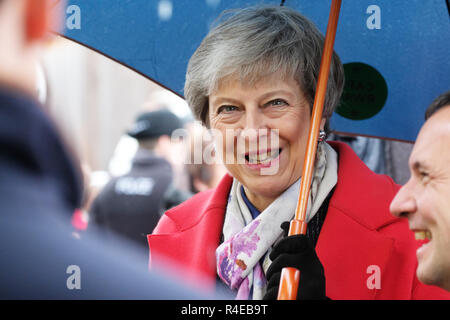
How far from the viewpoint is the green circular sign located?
6.78 ft

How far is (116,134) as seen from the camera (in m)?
9.16

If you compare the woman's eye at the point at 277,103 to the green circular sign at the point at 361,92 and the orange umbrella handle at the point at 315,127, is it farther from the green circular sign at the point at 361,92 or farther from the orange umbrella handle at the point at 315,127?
the green circular sign at the point at 361,92

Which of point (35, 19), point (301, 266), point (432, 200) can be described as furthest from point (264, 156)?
point (35, 19)

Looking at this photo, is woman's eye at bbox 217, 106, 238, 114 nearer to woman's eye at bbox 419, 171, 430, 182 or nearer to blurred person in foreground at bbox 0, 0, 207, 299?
woman's eye at bbox 419, 171, 430, 182

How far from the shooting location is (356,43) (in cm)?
203

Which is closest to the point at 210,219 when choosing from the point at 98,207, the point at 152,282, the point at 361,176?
the point at 361,176

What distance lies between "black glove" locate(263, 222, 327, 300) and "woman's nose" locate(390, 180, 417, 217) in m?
0.28

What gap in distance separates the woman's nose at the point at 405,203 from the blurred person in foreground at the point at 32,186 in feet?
3.76

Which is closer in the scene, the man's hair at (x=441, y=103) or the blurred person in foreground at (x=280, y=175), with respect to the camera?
the man's hair at (x=441, y=103)

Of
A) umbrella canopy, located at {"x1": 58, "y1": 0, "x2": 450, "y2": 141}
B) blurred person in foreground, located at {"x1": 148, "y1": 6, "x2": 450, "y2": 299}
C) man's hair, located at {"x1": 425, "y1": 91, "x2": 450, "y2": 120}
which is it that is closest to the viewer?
man's hair, located at {"x1": 425, "y1": 91, "x2": 450, "y2": 120}

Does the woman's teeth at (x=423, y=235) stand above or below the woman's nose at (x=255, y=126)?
below

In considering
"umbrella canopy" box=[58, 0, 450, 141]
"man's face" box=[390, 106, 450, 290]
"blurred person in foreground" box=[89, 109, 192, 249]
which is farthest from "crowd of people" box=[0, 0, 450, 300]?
"blurred person in foreground" box=[89, 109, 192, 249]

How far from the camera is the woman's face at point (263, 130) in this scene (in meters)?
1.91

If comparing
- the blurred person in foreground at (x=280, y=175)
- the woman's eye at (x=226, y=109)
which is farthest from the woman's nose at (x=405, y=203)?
the woman's eye at (x=226, y=109)
